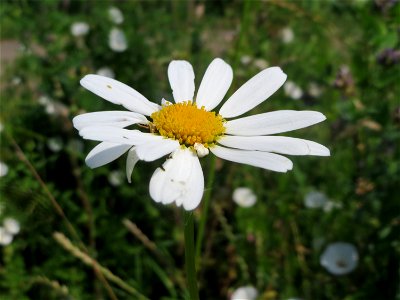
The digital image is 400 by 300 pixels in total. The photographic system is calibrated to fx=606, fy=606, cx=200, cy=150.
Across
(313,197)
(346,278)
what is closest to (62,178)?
(313,197)

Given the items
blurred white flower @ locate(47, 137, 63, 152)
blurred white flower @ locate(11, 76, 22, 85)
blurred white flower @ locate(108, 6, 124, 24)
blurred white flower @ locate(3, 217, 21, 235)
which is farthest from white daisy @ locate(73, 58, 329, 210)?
blurred white flower @ locate(11, 76, 22, 85)

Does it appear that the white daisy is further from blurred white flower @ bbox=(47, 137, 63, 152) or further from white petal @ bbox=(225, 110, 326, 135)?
blurred white flower @ bbox=(47, 137, 63, 152)

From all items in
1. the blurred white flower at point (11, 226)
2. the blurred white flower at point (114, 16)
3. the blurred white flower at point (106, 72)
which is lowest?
the blurred white flower at point (11, 226)

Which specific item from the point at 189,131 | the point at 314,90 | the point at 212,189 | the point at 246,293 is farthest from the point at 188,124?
the point at 314,90

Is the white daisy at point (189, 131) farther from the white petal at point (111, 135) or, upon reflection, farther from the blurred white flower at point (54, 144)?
the blurred white flower at point (54, 144)

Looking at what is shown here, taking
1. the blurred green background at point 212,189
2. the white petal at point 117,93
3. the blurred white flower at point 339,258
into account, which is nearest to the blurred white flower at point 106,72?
the blurred green background at point 212,189

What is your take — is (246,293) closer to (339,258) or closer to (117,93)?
(339,258)

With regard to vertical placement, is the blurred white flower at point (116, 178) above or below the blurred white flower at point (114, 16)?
below
